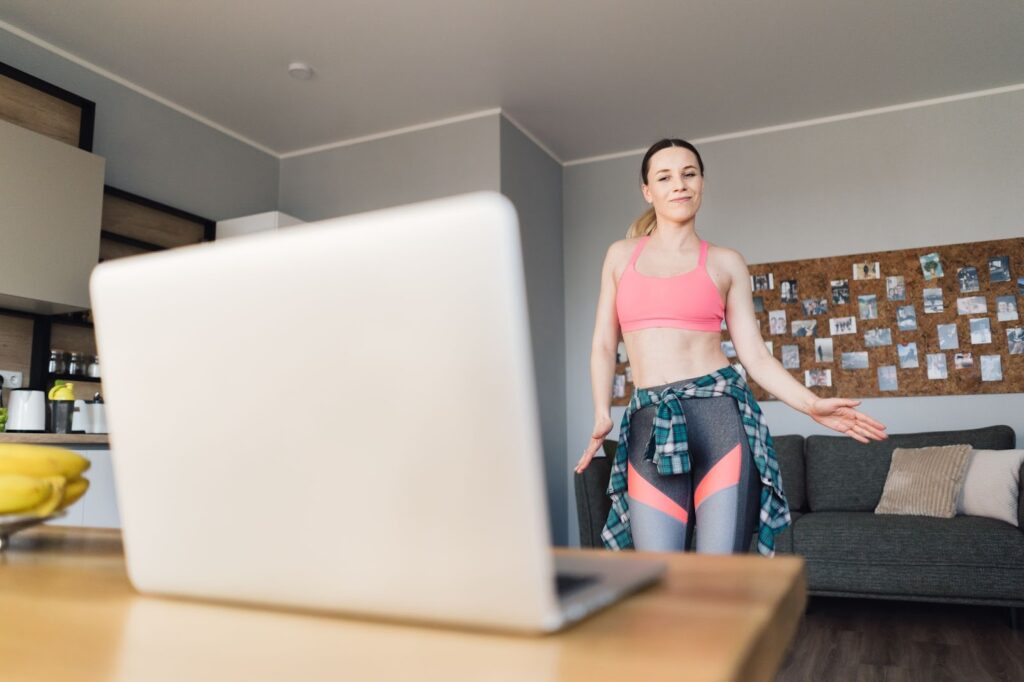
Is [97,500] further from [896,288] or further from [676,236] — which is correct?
[896,288]

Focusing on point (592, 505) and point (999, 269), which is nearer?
point (592, 505)

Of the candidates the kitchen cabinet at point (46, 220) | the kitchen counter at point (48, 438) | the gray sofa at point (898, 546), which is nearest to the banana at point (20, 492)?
the kitchen counter at point (48, 438)

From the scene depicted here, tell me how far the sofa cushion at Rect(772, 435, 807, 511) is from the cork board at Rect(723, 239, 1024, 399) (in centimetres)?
49

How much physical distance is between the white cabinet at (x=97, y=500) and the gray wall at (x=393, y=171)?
87.2 inches

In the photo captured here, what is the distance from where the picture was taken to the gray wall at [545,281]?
4578 millimetres

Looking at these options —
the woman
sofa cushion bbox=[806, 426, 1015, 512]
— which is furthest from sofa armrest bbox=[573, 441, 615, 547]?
the woman

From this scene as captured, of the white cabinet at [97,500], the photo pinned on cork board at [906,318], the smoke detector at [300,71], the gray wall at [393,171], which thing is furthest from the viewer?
the gray wall at [393,171]

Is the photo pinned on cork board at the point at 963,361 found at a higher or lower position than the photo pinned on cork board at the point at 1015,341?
lower

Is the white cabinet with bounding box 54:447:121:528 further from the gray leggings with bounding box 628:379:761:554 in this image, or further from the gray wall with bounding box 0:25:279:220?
the gray leggings with bounding box 628:379:761:554

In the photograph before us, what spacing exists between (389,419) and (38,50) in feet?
13.6

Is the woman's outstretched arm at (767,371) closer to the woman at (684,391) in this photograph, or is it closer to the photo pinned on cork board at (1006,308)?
the woman at (684,391)

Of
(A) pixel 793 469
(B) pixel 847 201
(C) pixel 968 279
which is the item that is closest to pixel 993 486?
(A) pixel 793 469

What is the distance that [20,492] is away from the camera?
0.79 m

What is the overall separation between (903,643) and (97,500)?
3037 mm
